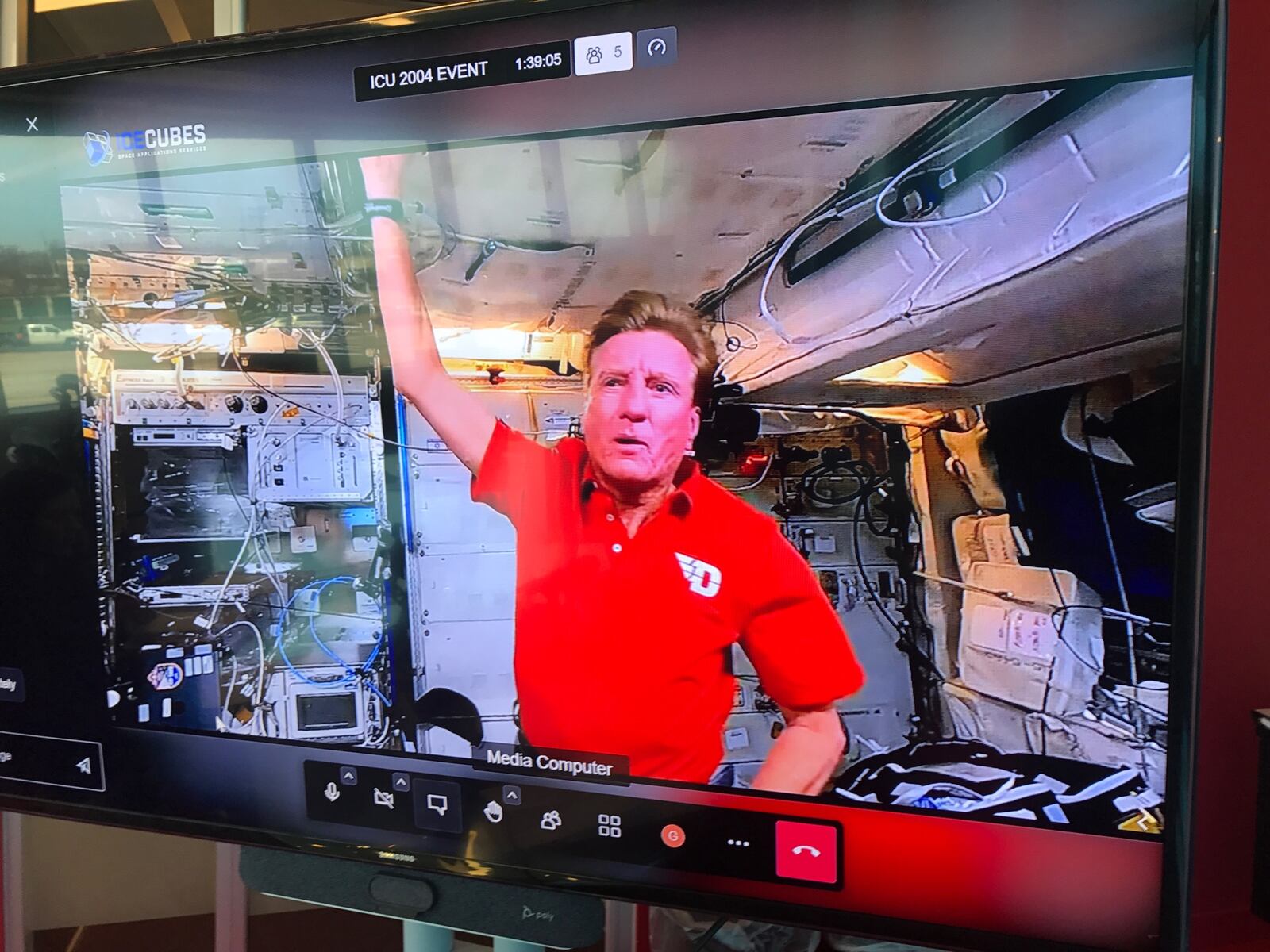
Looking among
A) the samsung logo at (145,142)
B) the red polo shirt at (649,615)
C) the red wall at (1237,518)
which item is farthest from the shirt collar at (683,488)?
the red wall at (1237,518)

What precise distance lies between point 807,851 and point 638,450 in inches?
14.7

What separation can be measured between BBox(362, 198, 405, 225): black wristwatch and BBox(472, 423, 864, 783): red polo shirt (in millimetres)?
214

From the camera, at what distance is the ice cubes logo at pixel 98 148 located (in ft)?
2.61

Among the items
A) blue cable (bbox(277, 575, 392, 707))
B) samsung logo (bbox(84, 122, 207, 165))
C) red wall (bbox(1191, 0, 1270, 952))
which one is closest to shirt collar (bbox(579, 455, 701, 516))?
blue cable (bbox(277, 575, 392, 707))

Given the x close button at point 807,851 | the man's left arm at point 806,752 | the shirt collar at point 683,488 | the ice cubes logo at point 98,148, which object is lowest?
the x close button at point 807,851

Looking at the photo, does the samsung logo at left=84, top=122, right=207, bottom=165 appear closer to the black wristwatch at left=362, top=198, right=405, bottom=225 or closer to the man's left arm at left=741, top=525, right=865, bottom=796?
the black wristwatch at left=362, top=198, right=405, bottom=225

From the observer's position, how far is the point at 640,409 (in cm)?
69

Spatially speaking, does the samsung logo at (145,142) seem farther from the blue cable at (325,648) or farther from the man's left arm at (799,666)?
the man's left arm at (799,666)

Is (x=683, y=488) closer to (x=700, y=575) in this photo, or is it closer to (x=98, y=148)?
(x=700, y=575)

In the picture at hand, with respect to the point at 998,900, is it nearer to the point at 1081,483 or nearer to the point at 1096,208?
the point at 1081,483

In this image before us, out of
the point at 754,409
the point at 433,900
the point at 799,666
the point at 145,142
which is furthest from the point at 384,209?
the point at 433,900

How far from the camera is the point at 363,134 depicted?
73cm

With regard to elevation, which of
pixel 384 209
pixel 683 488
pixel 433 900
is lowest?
pixel 433 900

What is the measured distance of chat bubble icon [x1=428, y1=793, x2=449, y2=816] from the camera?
0.76m
